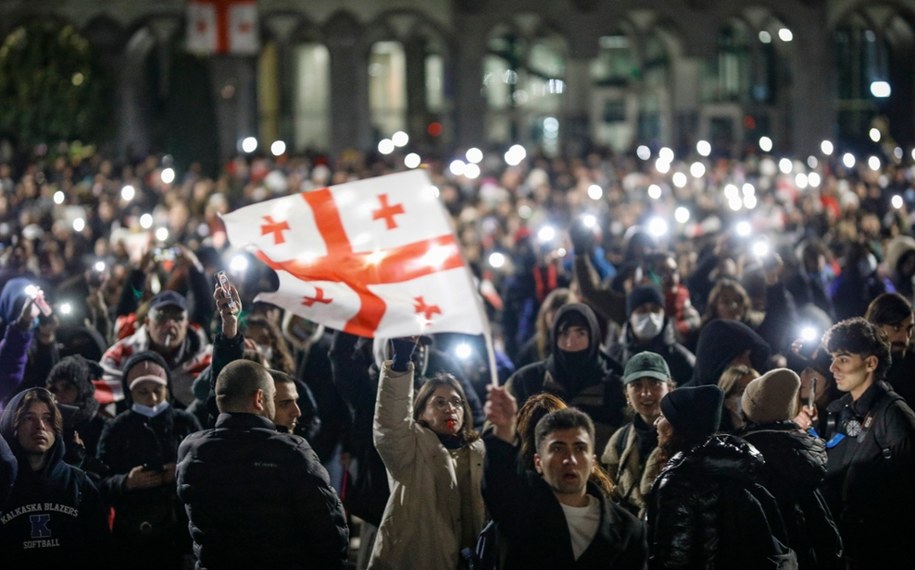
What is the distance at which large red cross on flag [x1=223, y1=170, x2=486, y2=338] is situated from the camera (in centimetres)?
650

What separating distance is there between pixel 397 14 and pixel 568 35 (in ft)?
12.8

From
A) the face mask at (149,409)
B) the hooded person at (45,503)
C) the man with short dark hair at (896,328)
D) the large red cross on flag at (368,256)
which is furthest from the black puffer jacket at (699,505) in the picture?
the face mask at (149,409)

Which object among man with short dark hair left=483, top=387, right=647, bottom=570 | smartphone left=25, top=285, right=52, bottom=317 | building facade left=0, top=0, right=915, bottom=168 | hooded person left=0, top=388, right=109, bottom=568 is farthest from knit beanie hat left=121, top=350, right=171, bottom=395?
building facade left=0, top=0, right=915, bottom=168

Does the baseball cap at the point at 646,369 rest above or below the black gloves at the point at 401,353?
below

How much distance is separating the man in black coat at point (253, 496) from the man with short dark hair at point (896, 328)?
9.91 ft

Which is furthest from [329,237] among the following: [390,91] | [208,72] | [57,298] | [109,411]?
[390,91]

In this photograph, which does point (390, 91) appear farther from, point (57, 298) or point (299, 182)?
point (57, 298)

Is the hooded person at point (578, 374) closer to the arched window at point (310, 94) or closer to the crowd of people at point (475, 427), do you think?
the crowd of people at point (475, 427)

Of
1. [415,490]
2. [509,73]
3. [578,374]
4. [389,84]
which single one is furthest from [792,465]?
[389,84]

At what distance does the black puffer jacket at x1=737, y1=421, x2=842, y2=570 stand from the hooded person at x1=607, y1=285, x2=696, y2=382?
265 centimetres

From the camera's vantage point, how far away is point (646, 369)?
690 cm

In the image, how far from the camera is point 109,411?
27.3 ft

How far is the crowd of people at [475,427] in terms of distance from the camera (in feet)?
17.9

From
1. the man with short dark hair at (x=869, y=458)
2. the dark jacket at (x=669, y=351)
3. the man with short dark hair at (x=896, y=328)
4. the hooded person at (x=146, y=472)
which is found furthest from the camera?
the dark jacket at (x=669, y=351)
